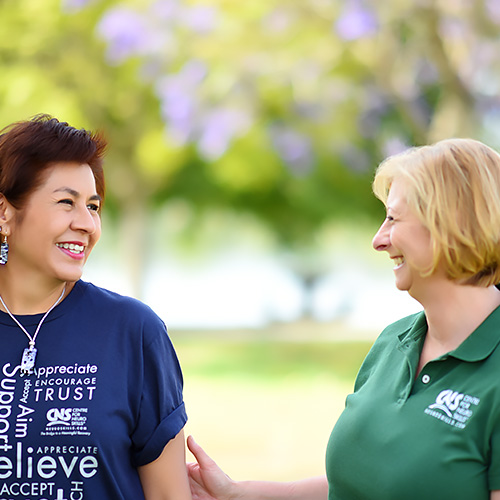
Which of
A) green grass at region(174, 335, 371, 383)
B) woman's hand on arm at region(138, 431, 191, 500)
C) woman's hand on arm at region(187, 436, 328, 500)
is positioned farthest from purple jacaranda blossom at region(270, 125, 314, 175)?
woman's hand on arm at region(138, 431, 191, 500)

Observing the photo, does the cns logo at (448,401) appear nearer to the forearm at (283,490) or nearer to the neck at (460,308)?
the neck at (460,308)

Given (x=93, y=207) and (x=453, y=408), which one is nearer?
(x=453, y=408)

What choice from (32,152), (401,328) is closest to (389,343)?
(401,328)

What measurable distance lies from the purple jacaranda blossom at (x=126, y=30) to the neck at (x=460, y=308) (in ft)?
27.9

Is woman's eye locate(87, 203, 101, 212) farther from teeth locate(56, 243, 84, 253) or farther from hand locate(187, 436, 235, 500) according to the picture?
hand locate(187, 436, 235, 500)

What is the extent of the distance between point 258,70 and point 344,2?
46.7 inches

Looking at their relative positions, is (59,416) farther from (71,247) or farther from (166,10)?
(166,10)

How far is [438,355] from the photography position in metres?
1.77

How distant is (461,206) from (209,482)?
104cm

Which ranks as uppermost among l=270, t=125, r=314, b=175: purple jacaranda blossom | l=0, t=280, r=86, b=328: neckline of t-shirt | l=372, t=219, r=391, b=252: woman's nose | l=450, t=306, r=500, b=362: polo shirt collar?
l=270, t=125, r=314, b=175: purple jacaranda blossom

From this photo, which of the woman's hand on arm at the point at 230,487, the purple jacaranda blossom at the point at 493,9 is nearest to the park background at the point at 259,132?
the purple jacaranda blossom at the point at 493,9

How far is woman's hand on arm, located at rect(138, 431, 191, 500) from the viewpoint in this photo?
197 centimetres

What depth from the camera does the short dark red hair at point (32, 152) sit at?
1.96 m

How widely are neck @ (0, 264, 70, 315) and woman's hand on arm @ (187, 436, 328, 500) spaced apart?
0.53 meters
